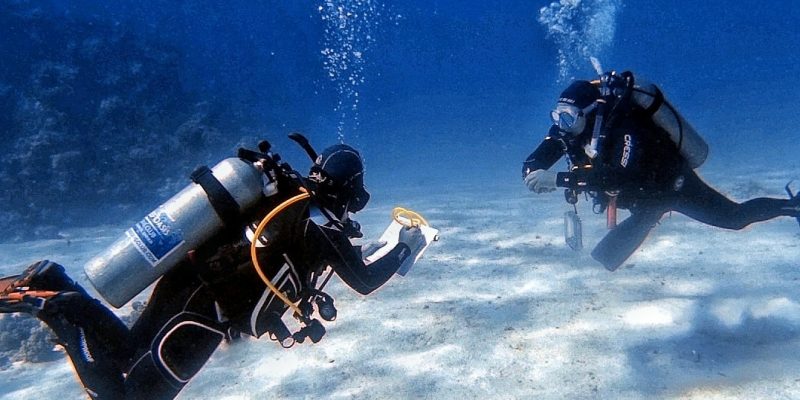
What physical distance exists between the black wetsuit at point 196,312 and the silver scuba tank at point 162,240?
6.2 inches

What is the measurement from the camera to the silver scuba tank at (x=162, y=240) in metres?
3.23

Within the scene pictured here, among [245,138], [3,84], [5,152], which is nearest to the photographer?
[5,152]

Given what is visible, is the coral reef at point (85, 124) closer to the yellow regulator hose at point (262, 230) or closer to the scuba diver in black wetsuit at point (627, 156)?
the yellow regulator hose at point (262, 230)

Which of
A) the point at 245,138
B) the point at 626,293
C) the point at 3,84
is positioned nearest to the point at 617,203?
the point at 626,293

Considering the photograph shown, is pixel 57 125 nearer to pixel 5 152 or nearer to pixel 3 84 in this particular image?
pixel 5 152

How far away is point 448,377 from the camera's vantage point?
456 centimetres

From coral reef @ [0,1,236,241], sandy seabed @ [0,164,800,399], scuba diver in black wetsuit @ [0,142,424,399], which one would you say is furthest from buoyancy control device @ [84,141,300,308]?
coral reef @ [0,1,236,241]

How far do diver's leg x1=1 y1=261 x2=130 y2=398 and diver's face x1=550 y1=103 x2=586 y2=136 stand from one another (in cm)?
451

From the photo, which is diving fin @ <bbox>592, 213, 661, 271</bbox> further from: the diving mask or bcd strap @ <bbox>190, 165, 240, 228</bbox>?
bcd strap @ <bbox>190, 165, 240, 228</bbox>

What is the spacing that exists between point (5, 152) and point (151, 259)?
1862cm

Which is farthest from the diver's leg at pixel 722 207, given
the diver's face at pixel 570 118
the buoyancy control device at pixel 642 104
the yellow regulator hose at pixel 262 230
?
the yellow regulator hose at pixel 262 230

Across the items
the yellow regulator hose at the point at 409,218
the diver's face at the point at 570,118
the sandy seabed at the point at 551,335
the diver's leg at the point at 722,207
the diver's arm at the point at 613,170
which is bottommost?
the sandy seabed at the point at 551,335

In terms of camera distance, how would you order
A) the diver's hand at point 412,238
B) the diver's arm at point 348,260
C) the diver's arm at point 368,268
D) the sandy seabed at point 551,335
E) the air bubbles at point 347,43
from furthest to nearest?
1. the air bubbles at point 347,43
2. the sandy seabed at point 551,335
3. the diver's hand at point 412,238
4. the diver's arm at point 368,268
5. the diver's arm at point 348,260

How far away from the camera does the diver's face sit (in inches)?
202
